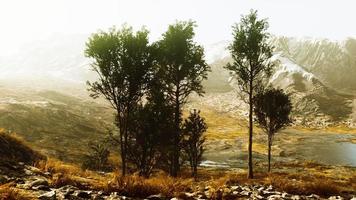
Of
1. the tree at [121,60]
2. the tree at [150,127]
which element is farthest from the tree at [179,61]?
the tree at [121,60]

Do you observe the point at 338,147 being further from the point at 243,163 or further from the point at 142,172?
the point at 142,172

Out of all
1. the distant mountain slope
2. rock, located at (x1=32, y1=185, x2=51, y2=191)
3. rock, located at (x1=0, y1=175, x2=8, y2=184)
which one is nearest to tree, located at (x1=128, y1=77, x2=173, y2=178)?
rock, located at (x1=0, y1=175, x2=8, y2=184)

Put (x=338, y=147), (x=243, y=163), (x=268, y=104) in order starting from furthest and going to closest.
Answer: (x=338, y=147) < (x=243, y=163) < (x=268, y=104)

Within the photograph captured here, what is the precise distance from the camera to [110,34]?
33469mm

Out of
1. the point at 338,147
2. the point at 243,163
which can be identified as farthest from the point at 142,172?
the point at 338,147

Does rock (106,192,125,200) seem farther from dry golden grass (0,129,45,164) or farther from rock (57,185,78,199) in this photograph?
→ dry golden grass (0,129,45,164)

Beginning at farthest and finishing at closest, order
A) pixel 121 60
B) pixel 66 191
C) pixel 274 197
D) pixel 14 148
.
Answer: pixel 121 60 → pixel 14 148 → pixel 274 197 → pixel 66 191

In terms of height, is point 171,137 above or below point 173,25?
below

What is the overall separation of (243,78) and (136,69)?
13511 millimetres

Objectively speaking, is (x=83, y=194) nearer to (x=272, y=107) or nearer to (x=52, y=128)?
(x=272, y=107)

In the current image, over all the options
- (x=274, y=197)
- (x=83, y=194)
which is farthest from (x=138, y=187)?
(x=274, y=197)

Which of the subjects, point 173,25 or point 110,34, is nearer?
point 110,34

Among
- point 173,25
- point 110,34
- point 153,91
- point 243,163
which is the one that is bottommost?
point 243,163

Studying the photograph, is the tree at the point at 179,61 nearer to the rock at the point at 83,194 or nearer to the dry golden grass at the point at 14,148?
the dry golden grass at the point at 14,148
